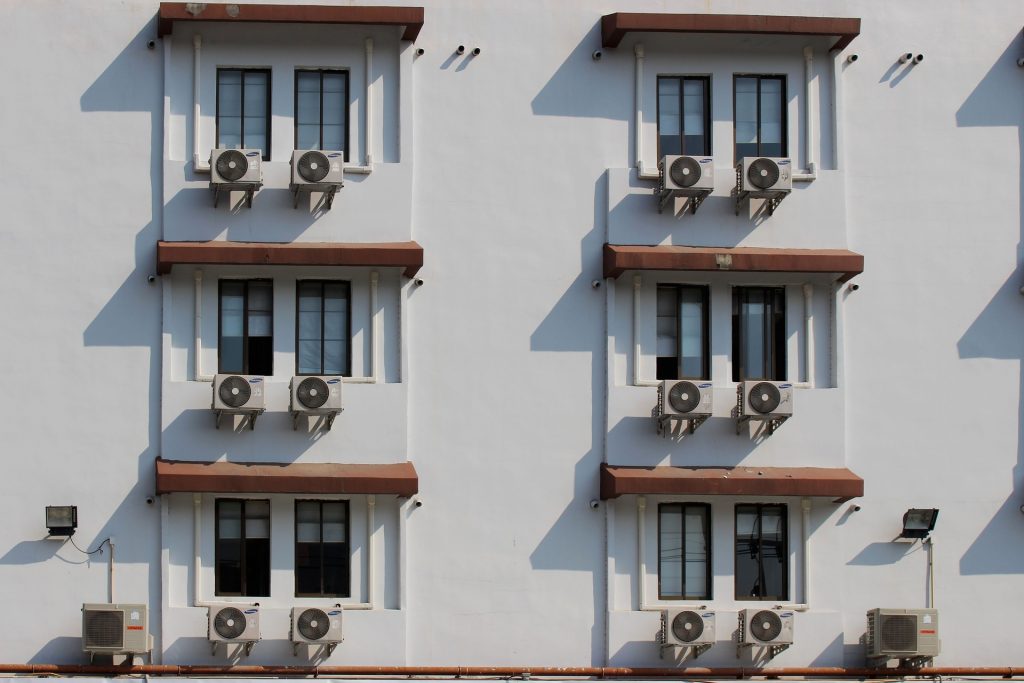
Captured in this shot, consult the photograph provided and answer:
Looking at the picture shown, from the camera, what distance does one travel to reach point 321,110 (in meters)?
22.7

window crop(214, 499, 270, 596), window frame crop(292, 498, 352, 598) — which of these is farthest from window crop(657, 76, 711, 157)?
window crop(214, 499, 270, 596)

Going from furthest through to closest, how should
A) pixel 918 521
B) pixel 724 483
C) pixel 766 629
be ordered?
pixel 918 521
pixel 724 483
pixel 766 629

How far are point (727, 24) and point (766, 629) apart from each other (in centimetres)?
770

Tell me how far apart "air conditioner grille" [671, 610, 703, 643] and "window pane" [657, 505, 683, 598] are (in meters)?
0.74

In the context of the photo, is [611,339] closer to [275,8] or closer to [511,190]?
[511,190]

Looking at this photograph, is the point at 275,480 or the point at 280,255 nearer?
the point at 275,480

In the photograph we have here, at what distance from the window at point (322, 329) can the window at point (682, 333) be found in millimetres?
4078

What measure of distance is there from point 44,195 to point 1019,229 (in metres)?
12.7

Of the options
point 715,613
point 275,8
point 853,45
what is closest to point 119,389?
point 275,8

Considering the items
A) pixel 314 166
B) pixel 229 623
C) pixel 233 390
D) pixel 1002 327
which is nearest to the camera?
pixel 229 623

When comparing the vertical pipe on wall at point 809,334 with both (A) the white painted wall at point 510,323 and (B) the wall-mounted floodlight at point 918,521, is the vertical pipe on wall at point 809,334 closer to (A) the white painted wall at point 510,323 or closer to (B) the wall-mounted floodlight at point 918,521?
(A) the white painted wall at point 510,323

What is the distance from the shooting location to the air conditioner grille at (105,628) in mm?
21188

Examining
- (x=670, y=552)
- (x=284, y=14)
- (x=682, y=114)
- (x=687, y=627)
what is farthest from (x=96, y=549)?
(x=682, y=114)

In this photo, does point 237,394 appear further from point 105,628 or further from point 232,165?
point 105,628
